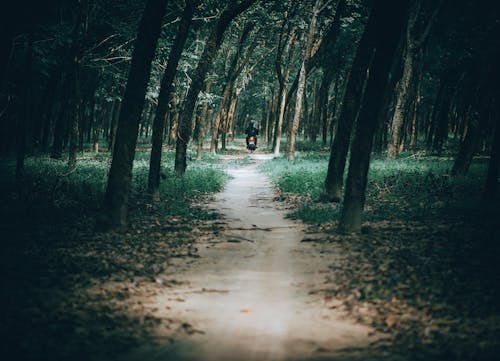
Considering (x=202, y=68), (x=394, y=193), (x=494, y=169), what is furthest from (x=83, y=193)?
(x=494, y=169)

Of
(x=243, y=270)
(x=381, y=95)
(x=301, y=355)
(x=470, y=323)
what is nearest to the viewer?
(x=301, y=355)

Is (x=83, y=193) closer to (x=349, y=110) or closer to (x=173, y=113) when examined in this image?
(x=349, y=110)

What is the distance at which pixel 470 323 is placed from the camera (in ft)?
14.5

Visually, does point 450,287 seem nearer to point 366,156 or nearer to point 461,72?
point 366,156

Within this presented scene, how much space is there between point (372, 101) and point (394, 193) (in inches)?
234

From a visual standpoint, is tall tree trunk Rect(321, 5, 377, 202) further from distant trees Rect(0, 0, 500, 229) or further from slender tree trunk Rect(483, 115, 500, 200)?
slender tree trunk Rect(483, 115, 500, 200)

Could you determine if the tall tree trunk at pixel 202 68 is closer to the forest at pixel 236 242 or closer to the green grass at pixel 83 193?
the forest at pixel 236 242

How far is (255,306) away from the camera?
5094mm

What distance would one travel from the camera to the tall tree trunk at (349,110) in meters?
11.2

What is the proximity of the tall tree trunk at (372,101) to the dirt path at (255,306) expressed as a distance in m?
1.22

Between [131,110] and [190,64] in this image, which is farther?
[190,64]

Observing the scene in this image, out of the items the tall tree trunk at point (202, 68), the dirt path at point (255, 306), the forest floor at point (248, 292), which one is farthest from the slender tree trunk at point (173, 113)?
the dirt path at point (255, 306)

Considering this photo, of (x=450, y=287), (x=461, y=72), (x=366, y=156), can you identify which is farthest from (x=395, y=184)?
(x=461, y=72)

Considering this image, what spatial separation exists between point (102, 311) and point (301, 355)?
2321 millimetres
